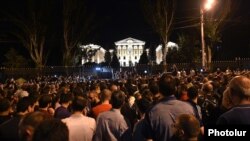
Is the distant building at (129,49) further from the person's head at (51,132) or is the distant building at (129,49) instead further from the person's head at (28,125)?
the person's head at (51,132)

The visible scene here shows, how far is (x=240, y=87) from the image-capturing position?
5000mm

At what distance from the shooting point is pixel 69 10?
40.6m

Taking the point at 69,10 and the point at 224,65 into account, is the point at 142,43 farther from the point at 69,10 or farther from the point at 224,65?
the point at 224,65

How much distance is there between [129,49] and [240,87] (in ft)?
447

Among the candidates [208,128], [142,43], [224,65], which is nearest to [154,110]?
[208,128]

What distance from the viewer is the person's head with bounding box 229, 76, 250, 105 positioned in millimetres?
4984

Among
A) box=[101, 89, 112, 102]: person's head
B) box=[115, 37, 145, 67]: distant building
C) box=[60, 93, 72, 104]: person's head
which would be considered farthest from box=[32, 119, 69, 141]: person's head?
box=[115, 37, 145, 67]: distant building

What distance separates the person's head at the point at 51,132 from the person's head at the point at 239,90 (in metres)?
2.24

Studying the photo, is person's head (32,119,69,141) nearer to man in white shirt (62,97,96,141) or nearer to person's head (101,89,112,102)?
man in white shirt (62,97,96,141)

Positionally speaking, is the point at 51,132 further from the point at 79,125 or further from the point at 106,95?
the point at 106,95

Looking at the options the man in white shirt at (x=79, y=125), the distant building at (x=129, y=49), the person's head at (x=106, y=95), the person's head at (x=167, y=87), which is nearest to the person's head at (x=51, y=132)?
the person's head at (x=167, y=87)

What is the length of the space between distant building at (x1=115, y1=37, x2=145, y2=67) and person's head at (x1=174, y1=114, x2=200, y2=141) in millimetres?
134775

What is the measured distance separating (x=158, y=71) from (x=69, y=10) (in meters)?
11.9

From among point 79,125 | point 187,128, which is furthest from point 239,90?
point 79,125
